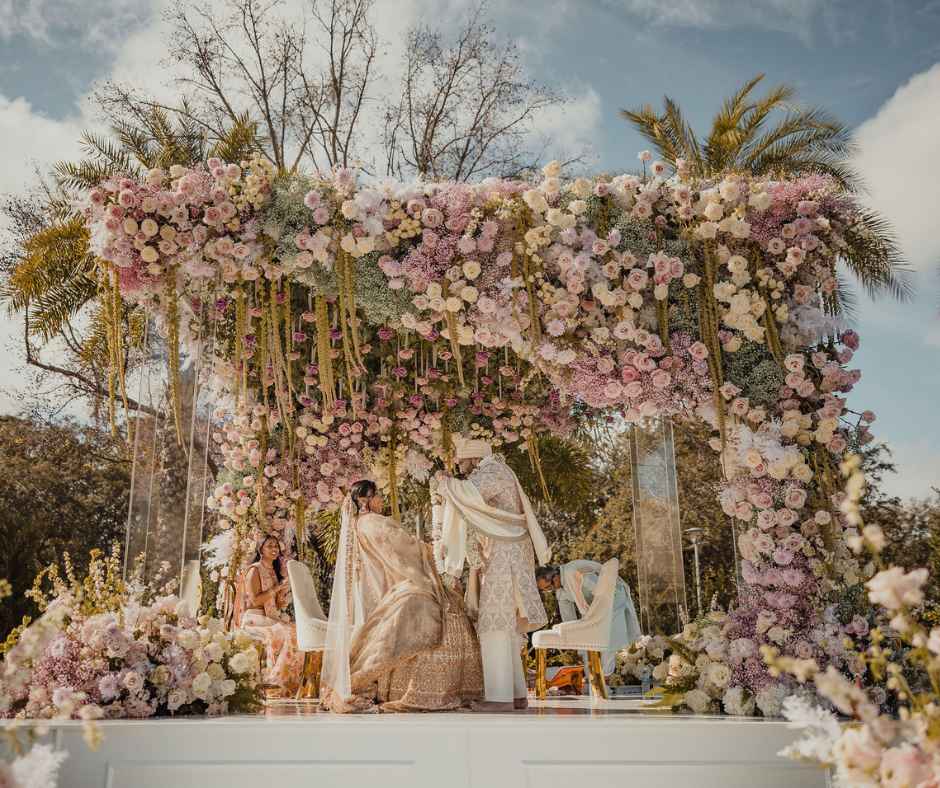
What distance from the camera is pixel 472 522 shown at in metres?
7.26

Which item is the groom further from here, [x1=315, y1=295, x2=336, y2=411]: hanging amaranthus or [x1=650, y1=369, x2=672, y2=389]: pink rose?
[x1=650, y1=369, x2=672, y2=389]: pink rose

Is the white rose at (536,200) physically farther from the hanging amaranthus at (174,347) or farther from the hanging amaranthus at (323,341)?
the hanging amaranthus at (174,347)

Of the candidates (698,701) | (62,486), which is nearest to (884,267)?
(698,701)

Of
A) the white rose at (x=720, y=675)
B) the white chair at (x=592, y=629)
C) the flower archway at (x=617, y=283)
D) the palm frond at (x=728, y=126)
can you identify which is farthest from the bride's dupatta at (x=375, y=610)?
the palm frond at (x=728, y=126)

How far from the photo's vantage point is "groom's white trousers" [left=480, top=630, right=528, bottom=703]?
22.6 ft

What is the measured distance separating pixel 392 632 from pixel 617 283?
2.90 m

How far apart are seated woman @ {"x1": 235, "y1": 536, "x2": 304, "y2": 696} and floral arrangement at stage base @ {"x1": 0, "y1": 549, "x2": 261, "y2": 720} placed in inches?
88.6

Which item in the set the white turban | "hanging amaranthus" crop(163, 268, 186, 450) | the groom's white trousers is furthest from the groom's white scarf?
"hanging amaranthus" crop(163, 268, 186, 450)

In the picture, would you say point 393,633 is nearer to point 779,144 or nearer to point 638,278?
point 638,278

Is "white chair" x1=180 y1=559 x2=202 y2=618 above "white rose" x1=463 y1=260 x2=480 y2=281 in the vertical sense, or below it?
below

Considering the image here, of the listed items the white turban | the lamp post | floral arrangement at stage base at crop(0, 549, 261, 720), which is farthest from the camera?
the lamp post

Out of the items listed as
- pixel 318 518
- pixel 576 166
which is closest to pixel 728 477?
pixel 318 518

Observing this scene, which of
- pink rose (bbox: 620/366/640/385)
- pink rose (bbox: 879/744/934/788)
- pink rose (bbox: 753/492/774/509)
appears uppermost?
pink rose (bbox: 620/366/640/385)

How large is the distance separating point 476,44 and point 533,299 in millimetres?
13080
